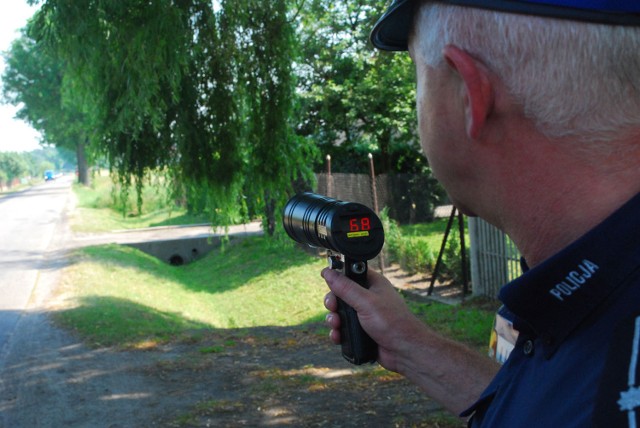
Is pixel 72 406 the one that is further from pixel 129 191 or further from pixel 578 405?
pixel 578 405

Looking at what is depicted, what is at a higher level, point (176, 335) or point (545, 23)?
point (545, 23)

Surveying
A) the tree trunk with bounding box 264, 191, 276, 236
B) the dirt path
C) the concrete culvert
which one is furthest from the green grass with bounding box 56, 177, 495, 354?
the concrete culvert

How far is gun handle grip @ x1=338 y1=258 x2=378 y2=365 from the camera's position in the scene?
6.27ft

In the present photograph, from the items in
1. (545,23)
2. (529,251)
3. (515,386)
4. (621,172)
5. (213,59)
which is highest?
(213,59)

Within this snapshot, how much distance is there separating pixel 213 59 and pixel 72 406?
4598 mm

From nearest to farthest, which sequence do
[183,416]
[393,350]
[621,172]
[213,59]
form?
[621,172], [393,350], [183,416], [213,59]

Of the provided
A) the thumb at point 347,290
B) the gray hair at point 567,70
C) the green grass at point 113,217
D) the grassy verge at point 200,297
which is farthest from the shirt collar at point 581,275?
the green grass at point 113,217

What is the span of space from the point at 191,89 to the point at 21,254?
520 inches

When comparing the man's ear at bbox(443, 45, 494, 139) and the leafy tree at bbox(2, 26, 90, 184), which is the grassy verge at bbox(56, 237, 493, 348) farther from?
the leafy tree at bbox(2, 26, 90, 184)

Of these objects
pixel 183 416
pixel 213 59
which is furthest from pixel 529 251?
pixel 213 59

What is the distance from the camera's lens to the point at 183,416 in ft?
19.1

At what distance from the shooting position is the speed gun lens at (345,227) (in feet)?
6.74

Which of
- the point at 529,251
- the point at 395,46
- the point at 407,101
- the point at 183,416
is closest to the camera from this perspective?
the point at 529,251

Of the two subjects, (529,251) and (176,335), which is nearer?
(529,251)
